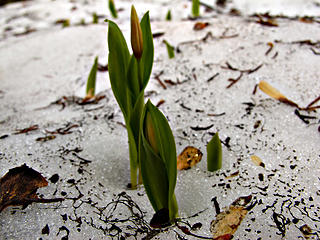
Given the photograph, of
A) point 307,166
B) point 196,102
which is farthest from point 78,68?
point 307,166

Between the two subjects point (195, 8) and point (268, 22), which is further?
point (195, 8)

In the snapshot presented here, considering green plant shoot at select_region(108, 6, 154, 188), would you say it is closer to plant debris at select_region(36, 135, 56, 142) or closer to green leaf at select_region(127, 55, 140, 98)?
green leaf at select_region(127, 55, 140, 98)

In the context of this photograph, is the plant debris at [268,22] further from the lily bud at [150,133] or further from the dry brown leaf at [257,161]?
the lily bud at [150,133]

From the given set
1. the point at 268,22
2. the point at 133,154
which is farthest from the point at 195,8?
the point at 133,154

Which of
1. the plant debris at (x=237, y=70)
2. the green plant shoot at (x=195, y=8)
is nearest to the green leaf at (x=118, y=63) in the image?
the plant debris at (x=237, y=70)

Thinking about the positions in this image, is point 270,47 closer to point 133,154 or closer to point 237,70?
point 237,70

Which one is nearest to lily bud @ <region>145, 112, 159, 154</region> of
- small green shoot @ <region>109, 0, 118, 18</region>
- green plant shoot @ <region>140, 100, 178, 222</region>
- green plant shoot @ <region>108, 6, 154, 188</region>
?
green plant shoot @ <region>140, 100, 178, 222</region>
